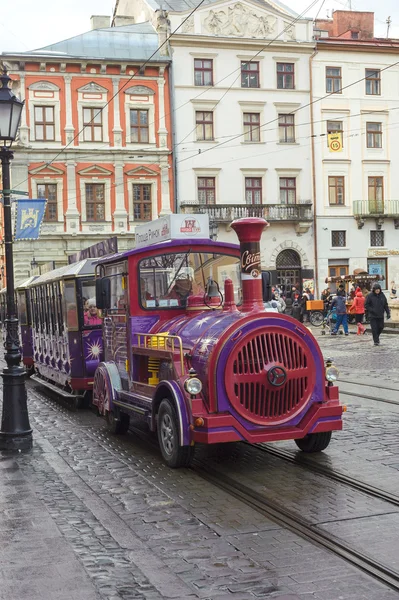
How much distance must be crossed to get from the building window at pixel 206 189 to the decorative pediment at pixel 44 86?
8.71 m

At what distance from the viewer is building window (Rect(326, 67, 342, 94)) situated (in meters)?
44.0

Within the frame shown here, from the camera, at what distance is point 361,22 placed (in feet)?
156

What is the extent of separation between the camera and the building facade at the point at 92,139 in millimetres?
40406

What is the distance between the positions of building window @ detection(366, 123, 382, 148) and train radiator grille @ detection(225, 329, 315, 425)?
38813mm

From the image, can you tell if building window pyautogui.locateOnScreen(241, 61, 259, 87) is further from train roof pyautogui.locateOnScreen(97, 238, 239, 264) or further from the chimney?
train roof pyautogui.locateOnScreen(97, 238, 239, 264)

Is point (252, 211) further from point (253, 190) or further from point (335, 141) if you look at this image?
point (335, 141)

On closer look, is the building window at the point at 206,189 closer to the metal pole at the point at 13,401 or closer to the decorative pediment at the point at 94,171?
the decorative pediment at the point at 94,171

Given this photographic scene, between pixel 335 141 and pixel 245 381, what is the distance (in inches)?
1492

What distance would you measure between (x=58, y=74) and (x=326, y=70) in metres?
14.6

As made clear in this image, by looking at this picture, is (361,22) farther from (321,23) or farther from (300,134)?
(300,134)

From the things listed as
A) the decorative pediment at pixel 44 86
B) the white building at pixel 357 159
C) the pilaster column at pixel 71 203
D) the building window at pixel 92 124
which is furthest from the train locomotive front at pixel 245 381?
the white building at pixel 357 159

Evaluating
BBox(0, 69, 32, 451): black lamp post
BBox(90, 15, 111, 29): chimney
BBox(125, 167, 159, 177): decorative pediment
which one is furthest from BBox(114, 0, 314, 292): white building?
BBox(0, 69, 32, 451): black lamp post

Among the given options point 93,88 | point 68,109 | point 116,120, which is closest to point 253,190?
point 116,120

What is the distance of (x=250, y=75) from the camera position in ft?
141
